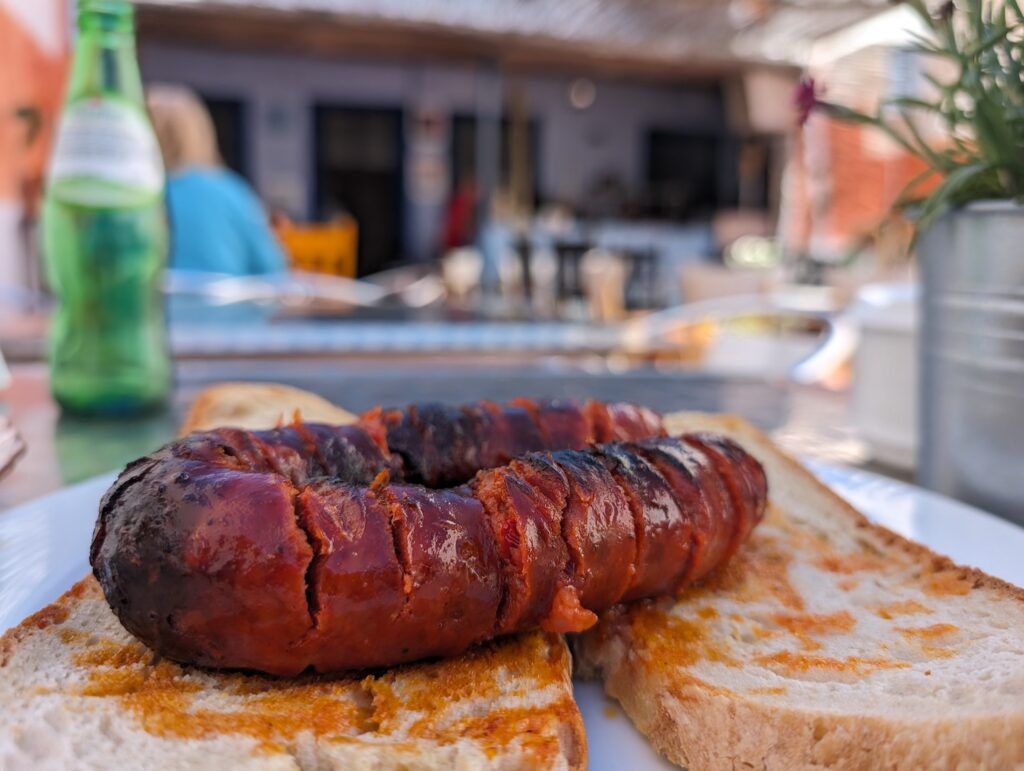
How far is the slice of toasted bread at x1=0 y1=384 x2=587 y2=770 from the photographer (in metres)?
0.64

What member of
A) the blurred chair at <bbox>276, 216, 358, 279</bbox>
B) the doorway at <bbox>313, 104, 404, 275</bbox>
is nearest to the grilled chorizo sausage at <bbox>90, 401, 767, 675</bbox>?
the blurred chair at <bbox>276, 216, 358, 279</bbox>

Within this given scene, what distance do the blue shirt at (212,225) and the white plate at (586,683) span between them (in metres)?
5.39

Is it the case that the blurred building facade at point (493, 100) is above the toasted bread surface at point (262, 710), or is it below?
above

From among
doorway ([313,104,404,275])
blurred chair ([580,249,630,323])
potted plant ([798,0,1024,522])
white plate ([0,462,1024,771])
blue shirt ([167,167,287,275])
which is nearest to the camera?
white plate ([0,462,1024,771])

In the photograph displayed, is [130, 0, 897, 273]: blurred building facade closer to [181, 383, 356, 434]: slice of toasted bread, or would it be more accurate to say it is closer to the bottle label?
the bottle label

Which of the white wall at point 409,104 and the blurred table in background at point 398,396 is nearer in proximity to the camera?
the blurred table in background at point 398,396

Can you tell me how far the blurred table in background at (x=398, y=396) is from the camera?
1479mm

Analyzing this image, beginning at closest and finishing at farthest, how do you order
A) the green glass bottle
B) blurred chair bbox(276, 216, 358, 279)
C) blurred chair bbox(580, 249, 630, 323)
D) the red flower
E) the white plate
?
the white plate
the red flower
the green glass bottle
blurred chair bbox(580, 249, 630, 323)
blurred chair bbox(276, 216, 358, 279)

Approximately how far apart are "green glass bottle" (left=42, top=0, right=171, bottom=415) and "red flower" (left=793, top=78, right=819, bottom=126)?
1206 millimetres

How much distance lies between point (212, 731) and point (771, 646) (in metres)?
0.55

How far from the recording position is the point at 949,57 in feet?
3.73

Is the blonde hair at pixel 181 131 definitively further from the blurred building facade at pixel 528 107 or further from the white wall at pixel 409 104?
the white wall at pixel 409 104

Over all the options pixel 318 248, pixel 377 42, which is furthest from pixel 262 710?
pixel 377 42

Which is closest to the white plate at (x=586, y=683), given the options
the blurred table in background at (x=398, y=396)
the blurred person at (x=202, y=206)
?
the blurred table in background at (x=398, y=396)
